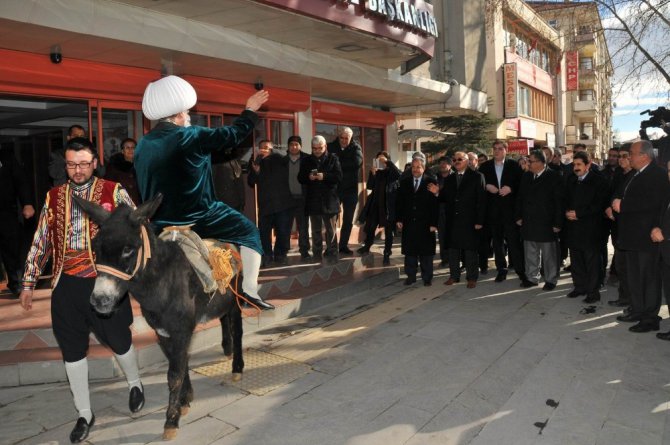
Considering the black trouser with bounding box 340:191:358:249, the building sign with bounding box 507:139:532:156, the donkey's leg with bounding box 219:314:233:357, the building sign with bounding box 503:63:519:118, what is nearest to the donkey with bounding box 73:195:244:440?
the donkey's leg with bounding box 219:314:233:357

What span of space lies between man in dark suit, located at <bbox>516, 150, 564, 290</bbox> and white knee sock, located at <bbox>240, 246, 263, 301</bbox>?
517 cm

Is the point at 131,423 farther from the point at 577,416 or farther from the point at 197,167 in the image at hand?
the point at 577,416

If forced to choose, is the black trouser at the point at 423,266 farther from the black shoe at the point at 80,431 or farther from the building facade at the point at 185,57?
the black shoe at the point at 80,431

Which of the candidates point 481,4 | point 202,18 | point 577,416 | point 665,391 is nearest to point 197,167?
point 577,416

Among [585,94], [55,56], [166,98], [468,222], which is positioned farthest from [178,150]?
[585,94]

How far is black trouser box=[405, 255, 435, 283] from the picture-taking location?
8.67 m

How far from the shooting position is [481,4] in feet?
65.4

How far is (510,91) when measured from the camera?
1031 inches

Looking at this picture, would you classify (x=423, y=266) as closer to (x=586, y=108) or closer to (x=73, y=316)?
(x=73, y=316)

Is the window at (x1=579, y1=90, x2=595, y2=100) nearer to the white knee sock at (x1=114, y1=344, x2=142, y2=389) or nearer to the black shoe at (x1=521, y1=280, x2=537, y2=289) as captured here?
the black shoe at (x1=521, y1=280, x2=537, y2=289)

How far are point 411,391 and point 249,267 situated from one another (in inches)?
66.9

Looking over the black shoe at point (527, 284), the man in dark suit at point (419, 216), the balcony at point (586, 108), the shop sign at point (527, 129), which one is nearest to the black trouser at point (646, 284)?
the black shoe at point (527, 284)

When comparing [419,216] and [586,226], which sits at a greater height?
[419,216]

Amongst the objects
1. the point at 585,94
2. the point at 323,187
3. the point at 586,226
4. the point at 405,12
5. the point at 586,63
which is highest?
the point at 586,63
